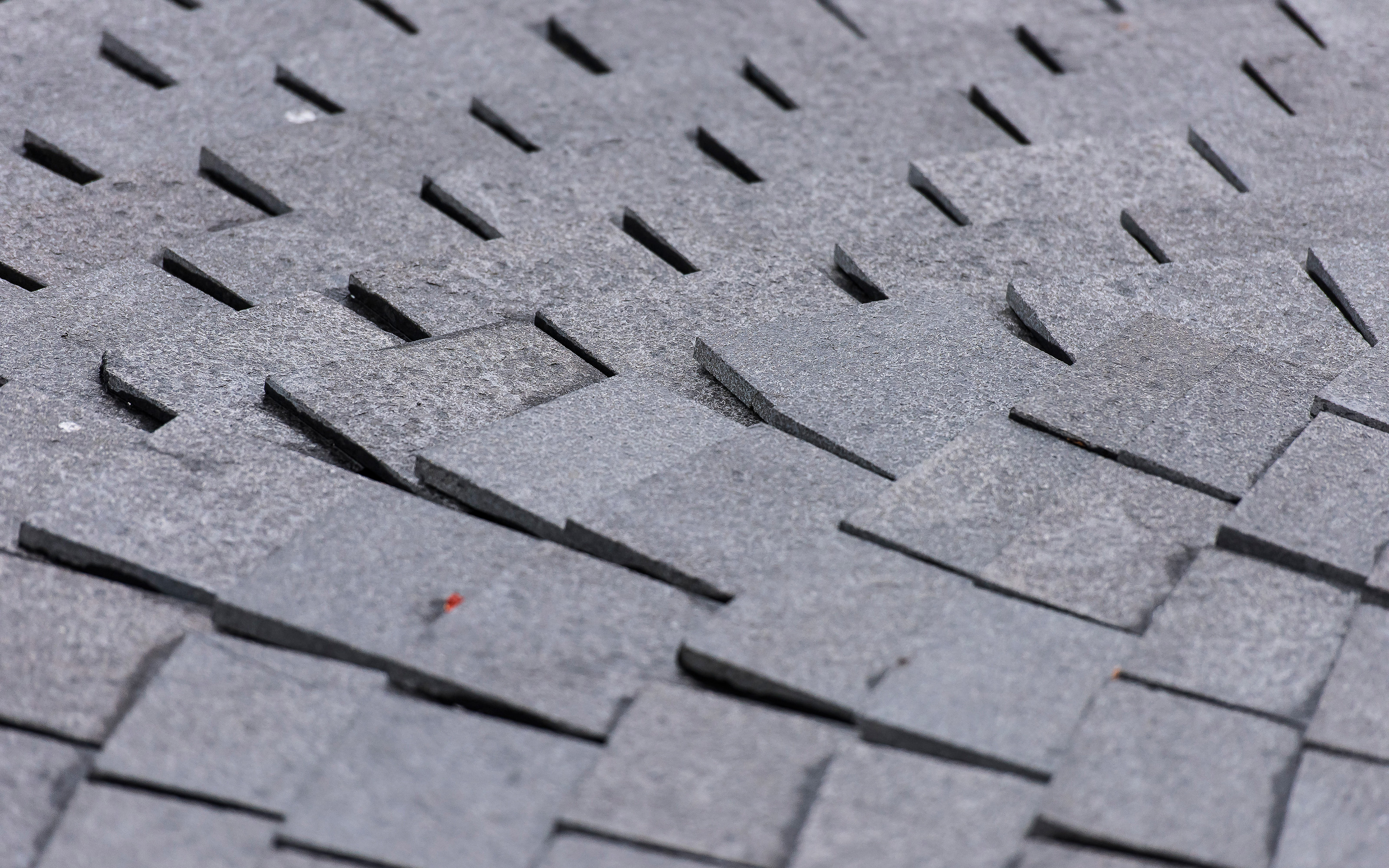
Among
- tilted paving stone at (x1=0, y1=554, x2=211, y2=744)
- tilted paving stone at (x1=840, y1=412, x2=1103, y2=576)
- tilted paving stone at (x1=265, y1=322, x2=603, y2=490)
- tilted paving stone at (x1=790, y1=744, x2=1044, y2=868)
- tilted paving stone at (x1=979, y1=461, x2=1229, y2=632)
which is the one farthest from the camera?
tilted paving stone at (x1=265, y1=322, x2=603, y2=490)

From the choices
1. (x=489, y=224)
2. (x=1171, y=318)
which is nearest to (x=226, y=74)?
(x=489, y=224)

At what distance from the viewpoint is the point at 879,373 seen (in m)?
3.32

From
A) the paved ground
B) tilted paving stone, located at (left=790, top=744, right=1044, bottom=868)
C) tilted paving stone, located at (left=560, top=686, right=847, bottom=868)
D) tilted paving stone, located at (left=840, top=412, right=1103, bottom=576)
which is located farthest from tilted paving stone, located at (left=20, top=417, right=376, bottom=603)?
tilted paving stone, located at (left=790, top=744, right=1044, bottom=868)

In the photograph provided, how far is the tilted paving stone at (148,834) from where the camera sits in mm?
2145

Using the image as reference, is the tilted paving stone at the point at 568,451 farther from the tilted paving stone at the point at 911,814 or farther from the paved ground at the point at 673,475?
the tilted paving stone at the point at 911,814

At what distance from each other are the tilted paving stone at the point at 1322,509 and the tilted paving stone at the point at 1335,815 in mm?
494

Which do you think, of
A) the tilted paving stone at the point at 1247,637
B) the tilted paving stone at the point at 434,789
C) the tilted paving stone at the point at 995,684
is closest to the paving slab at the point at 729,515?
the tilted paving stone at the point at 995,684

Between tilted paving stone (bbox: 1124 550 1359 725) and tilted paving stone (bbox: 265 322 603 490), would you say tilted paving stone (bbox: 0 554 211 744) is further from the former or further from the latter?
tilted paving stone (bbox: 1124 550 1359 725)

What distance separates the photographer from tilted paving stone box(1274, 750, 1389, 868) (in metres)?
2.15

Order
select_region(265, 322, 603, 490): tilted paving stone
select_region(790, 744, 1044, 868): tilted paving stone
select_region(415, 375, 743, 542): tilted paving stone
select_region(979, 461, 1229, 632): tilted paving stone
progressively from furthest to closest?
1. select_region(265, 322, 603, 490): tilted paving stone
2. select_region(415, 375, 743, 542): tilted paving stone
3. select_region(979, 461, 1229, 632): tilted paving stone
4. select_region(790, 744, 1044, 868): tilted paving stone

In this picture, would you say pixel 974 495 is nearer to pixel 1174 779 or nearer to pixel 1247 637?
pixel 1247 637

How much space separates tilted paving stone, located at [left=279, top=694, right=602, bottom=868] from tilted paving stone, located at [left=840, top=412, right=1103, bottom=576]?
0.77 meters

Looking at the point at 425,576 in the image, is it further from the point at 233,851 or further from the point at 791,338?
the point at 791,338

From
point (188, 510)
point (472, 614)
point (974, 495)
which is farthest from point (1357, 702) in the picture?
point (188, 510)
